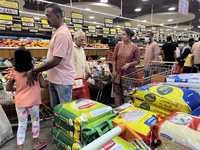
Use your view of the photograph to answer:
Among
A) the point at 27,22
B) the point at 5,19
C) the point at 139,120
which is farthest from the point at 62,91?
the point at 27,22

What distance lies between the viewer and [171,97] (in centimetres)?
124

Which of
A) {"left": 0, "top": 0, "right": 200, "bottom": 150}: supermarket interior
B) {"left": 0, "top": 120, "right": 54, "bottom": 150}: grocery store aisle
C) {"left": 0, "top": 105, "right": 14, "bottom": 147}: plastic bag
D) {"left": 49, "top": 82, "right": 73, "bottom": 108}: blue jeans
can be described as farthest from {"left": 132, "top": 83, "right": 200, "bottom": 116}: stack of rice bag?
{"left": 0, "top": 105, "right": 14, "bottom": 147}: plastic bag

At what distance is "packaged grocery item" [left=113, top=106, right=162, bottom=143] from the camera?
1.04 metres

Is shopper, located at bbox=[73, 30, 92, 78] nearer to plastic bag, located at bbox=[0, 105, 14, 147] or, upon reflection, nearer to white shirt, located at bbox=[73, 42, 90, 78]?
white shirt, located at bbox=[73, 42, 90, 78]

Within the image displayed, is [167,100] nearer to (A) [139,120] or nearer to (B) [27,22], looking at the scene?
(A) [139,120]

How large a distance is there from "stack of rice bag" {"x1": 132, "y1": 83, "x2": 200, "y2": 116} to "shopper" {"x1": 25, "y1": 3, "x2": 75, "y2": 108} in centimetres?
90

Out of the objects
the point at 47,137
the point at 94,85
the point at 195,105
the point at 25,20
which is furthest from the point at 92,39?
the point at 195,105

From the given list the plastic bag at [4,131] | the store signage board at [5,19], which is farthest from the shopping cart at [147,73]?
the store signage board at [5,19]

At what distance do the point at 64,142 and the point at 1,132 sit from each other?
5.73 feet

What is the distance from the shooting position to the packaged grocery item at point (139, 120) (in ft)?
3.40

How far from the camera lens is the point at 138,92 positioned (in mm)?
1458

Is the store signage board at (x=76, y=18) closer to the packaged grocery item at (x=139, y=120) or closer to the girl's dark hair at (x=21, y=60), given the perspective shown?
the girl's dark hair at (x=21, y=60)

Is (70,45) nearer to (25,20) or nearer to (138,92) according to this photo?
(138,92)

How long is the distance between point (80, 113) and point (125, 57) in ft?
5.72
